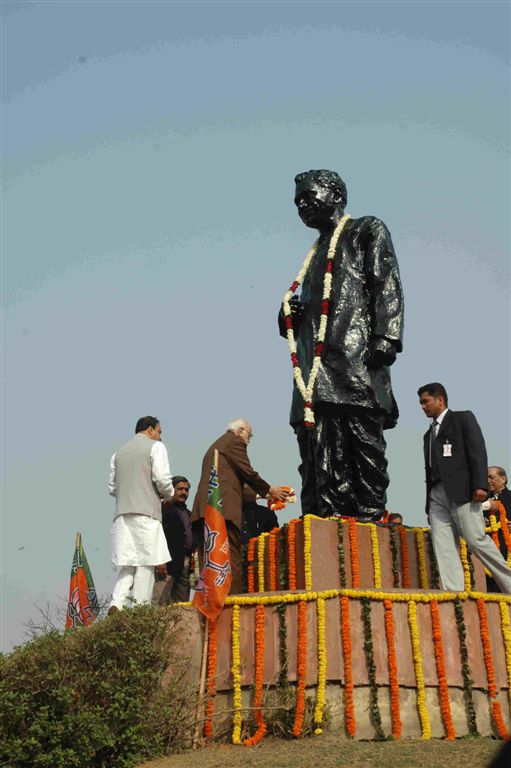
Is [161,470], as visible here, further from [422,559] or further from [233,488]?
[422,559]

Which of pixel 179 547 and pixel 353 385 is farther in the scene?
pixel 179 547

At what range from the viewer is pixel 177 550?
11.1 m

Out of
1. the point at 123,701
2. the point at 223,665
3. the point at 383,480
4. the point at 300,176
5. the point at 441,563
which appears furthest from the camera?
the point at 300,176

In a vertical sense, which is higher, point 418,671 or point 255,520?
point 255,520

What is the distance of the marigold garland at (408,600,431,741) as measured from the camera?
8.00 m

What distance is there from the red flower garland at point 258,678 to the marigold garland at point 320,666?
39 cm

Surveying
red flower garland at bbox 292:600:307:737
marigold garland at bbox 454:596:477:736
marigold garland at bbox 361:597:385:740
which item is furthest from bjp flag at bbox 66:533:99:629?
marigold garland at bbox 454:596:477:736

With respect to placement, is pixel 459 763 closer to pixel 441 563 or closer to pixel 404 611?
pixel 404 611

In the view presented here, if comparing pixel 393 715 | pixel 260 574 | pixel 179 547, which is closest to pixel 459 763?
pixel 393 715

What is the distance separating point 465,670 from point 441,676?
0.23m

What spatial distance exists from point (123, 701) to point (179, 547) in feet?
11.6

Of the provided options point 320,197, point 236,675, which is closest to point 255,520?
point 320,197

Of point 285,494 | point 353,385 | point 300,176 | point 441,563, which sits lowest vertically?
point 441,563

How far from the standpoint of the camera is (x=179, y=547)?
11.1 meters
